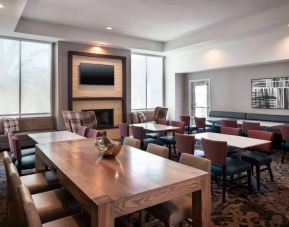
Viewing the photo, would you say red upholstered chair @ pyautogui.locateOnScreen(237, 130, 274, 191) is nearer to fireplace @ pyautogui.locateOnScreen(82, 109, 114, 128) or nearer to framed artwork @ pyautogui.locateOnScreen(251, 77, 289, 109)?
framed artwork @ pyautogui.locateOnScreen(251, 77, 289, 109)

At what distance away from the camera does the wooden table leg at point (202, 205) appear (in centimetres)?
183

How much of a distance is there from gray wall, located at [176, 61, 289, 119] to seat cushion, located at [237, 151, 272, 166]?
3.39m

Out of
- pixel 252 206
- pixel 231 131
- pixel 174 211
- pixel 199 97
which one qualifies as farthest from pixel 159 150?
pixel 199 97

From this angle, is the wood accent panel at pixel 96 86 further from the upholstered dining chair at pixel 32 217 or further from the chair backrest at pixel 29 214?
the chair backrest at pixel 29 214

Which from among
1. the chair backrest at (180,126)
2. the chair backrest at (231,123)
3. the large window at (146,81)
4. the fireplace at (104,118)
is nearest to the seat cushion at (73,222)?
the chair backrest at (180,126)

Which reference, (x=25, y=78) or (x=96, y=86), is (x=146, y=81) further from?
(x=25, y=78)

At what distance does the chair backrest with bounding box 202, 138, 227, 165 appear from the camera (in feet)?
10.1

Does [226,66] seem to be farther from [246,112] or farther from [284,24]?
[284,24]

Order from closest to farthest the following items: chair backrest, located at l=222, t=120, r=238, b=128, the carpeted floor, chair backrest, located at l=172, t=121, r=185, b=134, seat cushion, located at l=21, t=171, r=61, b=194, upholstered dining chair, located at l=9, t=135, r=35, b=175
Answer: seat cushion, located at l=21, t=171, r=61, b=194 < the carpeted floor < upholstered dining chair, located at l=9, t=135, r=35, b=175 < chair backrest, located at l=172, t=121, r=185, b=134 < chair backrest, located at l=222, t=120, r=238, b=128

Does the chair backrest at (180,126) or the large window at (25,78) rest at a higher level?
the large window at (25,78)

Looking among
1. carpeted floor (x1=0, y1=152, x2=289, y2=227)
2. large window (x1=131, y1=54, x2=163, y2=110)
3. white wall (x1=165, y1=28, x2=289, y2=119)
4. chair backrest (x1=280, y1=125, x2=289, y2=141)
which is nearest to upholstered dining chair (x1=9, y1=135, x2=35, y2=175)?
carpeted floor (x1=0, y1=152, x2=289, y2=227)

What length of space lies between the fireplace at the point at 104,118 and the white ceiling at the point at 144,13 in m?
2.51

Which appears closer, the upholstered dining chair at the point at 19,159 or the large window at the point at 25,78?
the upholstered dining chair at the point at 19,159

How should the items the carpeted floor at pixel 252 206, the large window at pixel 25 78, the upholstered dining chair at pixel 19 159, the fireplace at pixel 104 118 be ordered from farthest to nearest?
the fireplace at pixel 104 118, the large window at pixel 25 78, the upholstered dining chair at pixel 19 159, the carpeted floor at pixel 252 206
